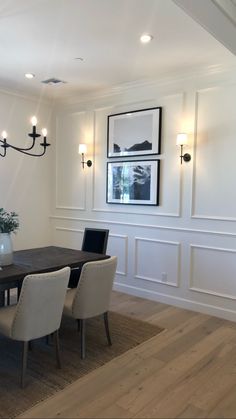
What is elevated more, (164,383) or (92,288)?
(92,288)

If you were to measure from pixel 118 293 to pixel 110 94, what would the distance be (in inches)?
109

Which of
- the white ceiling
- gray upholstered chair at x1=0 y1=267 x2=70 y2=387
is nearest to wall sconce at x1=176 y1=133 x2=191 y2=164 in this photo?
the white ceiling

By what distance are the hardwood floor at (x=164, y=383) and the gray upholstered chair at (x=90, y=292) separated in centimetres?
44

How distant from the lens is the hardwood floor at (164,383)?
84.3 inches

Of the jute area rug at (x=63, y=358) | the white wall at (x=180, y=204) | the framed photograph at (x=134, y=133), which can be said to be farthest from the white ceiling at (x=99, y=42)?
the jute area rug at (x=63, y=358)

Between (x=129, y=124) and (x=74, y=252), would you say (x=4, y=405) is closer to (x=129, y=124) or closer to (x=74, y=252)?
(x=74, y=252)

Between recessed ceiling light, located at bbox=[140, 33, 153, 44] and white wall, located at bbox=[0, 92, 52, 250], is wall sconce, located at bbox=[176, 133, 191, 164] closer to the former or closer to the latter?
recessed ceiling light, located at bbox=[140, 33, 153, 44]

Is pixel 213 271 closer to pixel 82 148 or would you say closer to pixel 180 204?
pixel 180 204

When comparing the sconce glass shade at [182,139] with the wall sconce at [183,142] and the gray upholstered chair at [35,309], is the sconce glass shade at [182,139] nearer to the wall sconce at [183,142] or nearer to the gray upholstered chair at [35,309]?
the wall sconce at [183,142]

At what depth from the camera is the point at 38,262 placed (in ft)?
10.1

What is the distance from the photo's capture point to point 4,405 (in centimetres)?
216

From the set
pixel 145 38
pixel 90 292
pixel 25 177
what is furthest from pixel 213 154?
pixel 25 177

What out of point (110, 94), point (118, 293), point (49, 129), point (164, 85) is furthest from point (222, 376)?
point (49, 129)

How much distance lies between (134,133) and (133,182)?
2.11ft
